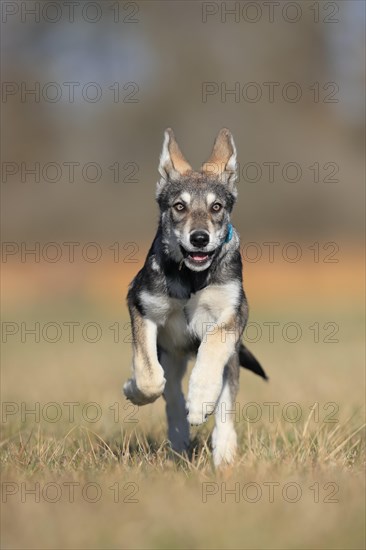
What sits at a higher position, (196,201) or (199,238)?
(196,201)

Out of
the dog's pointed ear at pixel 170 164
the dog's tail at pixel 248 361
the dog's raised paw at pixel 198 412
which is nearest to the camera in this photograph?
the dog's raised paw at pixel 198 412

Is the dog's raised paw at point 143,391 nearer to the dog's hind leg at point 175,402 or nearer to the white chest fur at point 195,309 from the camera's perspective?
the white chest fur at point 195,309

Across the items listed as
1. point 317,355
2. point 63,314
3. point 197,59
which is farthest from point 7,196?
point 317,355

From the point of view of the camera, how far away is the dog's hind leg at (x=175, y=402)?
6.12 m

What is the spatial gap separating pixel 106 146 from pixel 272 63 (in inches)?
255

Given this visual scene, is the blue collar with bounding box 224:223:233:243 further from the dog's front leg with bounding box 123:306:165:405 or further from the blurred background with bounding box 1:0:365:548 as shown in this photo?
the blurred background with bounding box 1:0:365:548

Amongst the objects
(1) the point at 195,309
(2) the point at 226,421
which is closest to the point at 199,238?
(1) the point at 195,309

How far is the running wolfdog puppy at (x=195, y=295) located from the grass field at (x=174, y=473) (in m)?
0.31

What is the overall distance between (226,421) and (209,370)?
0.58 metres

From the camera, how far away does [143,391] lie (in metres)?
5.53

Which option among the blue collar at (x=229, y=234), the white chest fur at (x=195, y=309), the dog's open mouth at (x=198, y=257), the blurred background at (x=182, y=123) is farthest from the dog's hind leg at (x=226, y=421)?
the blurred background at (x=182, y=123)

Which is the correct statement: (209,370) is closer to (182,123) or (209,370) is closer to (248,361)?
(248,361)

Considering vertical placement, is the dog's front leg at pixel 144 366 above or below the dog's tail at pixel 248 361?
above

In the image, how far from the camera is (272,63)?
31.9 m
